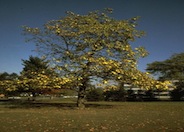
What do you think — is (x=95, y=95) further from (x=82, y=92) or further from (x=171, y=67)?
(x=82, y=92)

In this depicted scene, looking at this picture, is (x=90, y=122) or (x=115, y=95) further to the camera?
(x=115, y=95)

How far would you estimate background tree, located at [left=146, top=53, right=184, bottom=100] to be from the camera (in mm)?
57469

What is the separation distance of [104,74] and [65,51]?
4516 millimetres

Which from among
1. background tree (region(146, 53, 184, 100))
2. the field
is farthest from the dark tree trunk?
background tree (region(146, 53, 184, 100))

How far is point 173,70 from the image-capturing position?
58344 mm

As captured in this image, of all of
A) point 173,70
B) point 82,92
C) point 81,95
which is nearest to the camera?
point 82,92

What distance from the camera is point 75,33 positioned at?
2812 centimetres

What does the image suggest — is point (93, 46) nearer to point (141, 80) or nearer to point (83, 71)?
point (83, 71)

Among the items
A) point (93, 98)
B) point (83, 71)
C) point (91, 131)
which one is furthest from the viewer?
point (93, 98)

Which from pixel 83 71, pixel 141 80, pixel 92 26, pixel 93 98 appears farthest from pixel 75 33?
pixel 93 98

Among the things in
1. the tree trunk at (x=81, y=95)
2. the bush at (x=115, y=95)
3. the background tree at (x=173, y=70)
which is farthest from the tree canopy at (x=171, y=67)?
the tree trunk at (x=81, y=95)

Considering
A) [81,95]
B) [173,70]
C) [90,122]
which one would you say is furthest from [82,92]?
[173,70]

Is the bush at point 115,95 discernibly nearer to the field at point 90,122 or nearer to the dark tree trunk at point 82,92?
the dark tree trunk at point 82,92

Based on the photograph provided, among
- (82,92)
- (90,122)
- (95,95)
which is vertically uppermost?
(95,95)
